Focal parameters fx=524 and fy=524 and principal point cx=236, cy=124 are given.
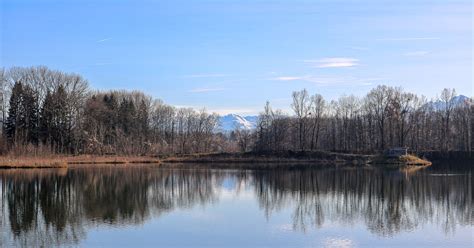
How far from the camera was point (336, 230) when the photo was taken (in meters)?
18.9

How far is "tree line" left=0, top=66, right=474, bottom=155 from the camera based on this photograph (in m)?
69.8

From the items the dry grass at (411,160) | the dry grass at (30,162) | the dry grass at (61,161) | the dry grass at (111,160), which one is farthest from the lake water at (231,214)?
the dry grass at (411,160)

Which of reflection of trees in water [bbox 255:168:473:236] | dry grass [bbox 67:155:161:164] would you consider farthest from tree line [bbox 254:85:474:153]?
reflection of trees in water [bbox 255:168:473:236]

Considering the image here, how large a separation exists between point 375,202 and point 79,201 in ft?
50.6

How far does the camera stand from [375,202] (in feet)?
91.8

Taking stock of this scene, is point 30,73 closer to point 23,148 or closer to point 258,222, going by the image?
point 23,148

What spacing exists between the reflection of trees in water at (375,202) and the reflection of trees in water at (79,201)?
4.80 m

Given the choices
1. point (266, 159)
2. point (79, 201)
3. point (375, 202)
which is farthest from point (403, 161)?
point (79, 201)

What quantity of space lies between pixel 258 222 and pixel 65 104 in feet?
180

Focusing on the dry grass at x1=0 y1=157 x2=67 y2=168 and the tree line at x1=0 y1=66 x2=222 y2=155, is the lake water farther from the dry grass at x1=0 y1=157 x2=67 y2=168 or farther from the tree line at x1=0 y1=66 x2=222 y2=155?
the tree line at x1=0 y1=66 x2=222 y2=155

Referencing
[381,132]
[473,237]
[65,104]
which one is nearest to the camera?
[473,237]

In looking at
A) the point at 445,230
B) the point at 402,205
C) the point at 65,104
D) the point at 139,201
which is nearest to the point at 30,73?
the point at 65,104

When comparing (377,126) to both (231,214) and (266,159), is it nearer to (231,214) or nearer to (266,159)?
(266,159)

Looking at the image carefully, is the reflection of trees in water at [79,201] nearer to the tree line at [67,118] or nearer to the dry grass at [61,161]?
the dry grass at [61,161]
